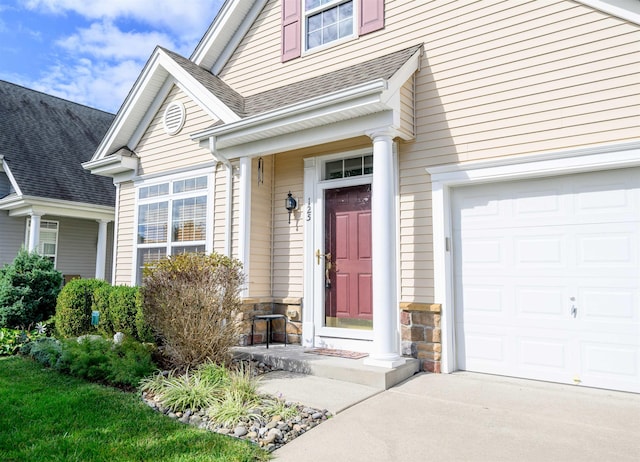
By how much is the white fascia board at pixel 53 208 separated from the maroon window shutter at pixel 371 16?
9192 mm

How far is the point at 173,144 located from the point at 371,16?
3.83m

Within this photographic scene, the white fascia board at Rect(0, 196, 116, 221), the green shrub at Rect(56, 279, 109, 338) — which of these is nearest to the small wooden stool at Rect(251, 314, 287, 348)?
the green shrub at Rect(56, 279, 109, 338)

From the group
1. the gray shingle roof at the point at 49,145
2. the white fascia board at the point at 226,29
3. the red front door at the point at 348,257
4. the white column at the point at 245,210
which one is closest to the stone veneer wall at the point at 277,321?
the white column at the point at 245,210

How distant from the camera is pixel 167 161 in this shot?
7621mm

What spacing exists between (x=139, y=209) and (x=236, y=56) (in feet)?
10.7

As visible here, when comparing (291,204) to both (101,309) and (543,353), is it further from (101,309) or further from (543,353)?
(543,353)

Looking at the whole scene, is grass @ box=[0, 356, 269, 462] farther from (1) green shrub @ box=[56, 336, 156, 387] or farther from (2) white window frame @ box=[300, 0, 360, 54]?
(2) white window frame @ box=[300, 0, 360, 54]

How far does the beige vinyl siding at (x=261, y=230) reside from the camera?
6477 mm

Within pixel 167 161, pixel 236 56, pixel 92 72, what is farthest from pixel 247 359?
pixel 92 72

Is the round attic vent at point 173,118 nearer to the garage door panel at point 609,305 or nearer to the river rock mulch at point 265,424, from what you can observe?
the river rock mulch at point 265,424

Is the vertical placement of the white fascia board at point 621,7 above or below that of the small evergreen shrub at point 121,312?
above

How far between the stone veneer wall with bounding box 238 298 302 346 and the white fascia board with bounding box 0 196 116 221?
7.89 meters

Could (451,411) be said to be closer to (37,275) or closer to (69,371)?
(69,371)

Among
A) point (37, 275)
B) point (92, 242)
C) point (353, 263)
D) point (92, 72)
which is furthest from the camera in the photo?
point (92, 72)
